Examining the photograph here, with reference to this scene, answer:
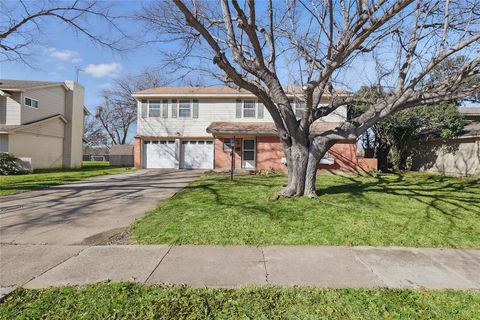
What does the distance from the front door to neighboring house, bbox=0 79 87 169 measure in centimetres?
1278

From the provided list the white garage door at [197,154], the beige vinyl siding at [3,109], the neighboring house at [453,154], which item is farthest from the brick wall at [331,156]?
the beige vinyl siding at [3,109]

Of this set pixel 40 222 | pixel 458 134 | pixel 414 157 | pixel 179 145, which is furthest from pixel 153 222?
pixel 414 157

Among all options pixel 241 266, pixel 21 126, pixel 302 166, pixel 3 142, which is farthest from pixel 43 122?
pixel 241 266

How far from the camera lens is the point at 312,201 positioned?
770 cm

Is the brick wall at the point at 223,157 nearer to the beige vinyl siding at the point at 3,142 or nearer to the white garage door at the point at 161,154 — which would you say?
the white garage door at the point at 161,154

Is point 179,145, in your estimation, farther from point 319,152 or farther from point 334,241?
point 334,241

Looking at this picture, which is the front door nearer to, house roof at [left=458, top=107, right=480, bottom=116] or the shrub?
the shrub

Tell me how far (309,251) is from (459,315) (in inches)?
78.4

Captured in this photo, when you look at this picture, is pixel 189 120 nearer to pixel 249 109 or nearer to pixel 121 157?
pixel 249 109

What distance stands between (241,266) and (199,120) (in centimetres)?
1618

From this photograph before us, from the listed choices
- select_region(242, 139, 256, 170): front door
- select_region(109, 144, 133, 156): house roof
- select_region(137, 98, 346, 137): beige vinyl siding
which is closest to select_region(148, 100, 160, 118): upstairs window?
select_region(137, 98, 346, 137): beige vinyl siding

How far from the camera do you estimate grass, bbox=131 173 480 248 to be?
5.00 m

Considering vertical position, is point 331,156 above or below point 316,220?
above

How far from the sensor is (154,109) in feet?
64.4
